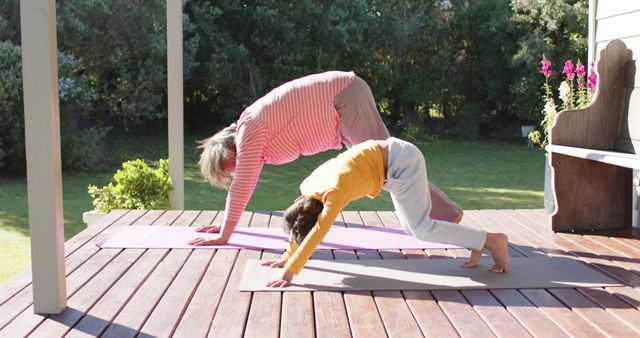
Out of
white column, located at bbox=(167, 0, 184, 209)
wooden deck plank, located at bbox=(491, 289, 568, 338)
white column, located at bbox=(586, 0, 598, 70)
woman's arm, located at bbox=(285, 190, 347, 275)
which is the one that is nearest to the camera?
wooden deck plank, located at bbox=(491, 289, 568, 338)

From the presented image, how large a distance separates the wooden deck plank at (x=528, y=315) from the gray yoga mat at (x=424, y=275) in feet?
0.39

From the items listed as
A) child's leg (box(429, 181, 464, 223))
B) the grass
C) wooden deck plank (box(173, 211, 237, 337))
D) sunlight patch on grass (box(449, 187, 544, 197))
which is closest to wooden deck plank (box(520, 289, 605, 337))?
child's leg (box(429, 181, 464, 223))

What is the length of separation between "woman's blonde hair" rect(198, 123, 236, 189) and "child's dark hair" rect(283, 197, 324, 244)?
0.67 meters

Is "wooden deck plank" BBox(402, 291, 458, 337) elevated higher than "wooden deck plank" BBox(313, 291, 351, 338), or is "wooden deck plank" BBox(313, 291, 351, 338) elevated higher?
"wooden deck plank" BBox(402, 291, 458, 337)

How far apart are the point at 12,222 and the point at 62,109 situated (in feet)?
8.48

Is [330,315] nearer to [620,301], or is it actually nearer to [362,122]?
[620,301]

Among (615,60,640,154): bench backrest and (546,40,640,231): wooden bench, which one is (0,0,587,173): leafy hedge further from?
(615,60,640,154): bench backrest

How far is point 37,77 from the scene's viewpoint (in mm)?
2549

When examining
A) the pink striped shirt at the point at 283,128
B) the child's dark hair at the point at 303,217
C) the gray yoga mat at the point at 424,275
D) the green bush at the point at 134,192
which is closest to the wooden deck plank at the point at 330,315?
the gray yoga mat at the point at 424,275

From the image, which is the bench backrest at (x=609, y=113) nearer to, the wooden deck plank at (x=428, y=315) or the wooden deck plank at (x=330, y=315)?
the wooden deck plank at (x=428, y=315)

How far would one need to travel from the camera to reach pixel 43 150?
8.48 feet

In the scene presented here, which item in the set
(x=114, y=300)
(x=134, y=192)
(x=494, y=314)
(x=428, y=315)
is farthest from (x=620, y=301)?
(x=134, y=192)

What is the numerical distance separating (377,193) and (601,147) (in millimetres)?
1847

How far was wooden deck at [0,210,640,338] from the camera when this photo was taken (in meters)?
2.49
